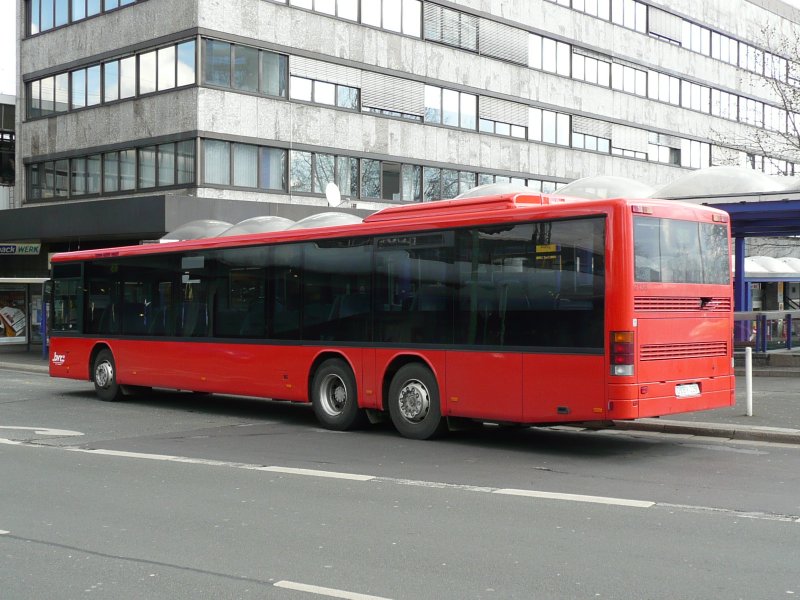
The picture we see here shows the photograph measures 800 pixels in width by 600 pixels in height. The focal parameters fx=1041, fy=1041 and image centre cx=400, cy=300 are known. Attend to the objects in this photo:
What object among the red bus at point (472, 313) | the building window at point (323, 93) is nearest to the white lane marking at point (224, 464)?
the red bus at point (472, 313)

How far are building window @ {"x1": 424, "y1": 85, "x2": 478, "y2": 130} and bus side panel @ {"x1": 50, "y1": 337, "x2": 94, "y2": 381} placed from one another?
20.6 metres

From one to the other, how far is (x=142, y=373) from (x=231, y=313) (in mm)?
3040

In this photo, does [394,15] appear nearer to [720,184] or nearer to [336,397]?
[720,184]

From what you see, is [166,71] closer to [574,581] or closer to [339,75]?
[339,75]

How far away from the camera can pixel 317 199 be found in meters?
35.1

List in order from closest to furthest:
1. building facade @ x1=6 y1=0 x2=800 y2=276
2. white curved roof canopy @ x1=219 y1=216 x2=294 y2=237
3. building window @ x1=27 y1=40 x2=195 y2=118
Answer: white curved roof canopy @ x1=219 y1=216 x2=294 y2=237 → building facade @ x1=6 y1=0 x2=800 y2=276 → building window @ x1=27 y1=40 x2=195 y2=118

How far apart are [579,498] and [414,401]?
15.3 ft

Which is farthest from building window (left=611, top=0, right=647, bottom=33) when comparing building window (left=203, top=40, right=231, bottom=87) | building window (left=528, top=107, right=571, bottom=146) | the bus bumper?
the bus bumper

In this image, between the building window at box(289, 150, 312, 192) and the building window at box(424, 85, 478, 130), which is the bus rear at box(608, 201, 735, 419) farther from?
the building window at box(424, 85, 478, 130)

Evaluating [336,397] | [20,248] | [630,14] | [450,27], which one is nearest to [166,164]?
[20,248]

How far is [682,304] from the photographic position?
12.1m

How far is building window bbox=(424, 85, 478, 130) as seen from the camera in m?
38.7

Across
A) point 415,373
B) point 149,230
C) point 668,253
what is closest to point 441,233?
point 415,373

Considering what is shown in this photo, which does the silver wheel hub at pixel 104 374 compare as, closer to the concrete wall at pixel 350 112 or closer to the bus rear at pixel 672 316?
the bus rear at pixel 672 316
